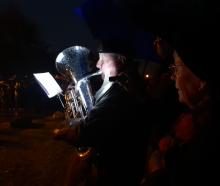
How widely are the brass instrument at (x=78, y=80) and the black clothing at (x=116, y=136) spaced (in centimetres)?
25

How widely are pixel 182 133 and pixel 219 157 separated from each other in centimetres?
67

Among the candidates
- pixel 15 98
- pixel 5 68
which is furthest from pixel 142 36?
pixel 5 68

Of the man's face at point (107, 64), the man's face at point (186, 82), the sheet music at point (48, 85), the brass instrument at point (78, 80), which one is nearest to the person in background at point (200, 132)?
the man's face at point (186, 82)

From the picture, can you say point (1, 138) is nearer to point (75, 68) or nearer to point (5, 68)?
point (75, 68)

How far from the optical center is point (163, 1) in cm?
129

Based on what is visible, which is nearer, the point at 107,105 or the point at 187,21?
the point at 187,21

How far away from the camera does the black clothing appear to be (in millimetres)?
2916

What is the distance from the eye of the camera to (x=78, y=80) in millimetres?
3363

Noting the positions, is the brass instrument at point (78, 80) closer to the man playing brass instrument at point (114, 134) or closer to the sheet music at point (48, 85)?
the sheet music at point (48, 85)

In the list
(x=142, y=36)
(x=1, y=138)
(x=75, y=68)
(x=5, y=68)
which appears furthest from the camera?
(x=5, y=68)

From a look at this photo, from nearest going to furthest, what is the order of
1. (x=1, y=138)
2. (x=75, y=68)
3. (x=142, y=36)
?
(x=142, y=36), (x=75, y=68), (x=1, y=138)

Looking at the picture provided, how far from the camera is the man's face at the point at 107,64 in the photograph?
3210 mm

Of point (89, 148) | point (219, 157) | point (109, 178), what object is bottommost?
point (109, 178)

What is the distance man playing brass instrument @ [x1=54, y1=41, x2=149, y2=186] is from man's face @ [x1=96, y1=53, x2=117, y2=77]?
75mm
